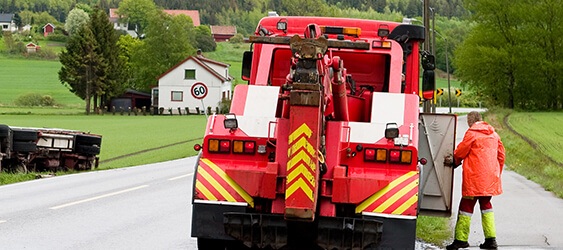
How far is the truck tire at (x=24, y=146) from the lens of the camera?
24641 mm

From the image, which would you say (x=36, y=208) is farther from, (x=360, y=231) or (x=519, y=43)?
(x=519, y=43)

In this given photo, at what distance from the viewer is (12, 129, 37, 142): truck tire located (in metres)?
24.6

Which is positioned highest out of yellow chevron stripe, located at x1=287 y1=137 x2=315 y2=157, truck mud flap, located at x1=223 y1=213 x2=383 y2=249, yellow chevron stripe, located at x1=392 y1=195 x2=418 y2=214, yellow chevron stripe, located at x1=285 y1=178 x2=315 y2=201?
yellow chevron stripe, located at x1=287 y1=137 x2=315 y2=157

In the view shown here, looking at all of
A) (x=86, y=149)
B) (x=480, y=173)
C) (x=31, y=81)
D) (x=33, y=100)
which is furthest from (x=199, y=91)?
(x=31, y=81)

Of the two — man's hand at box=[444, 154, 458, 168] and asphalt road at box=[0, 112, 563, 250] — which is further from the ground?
man's hand at box=[444, 154, 458, 168]

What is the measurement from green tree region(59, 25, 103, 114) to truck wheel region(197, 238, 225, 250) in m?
101

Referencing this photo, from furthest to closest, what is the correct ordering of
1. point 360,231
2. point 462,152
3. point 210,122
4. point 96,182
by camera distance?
point 96,182 → point 462,152 → point 210,122 → point 360,231

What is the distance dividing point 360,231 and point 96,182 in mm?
13496

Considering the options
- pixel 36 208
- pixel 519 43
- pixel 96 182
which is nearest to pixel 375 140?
pixel 36 208

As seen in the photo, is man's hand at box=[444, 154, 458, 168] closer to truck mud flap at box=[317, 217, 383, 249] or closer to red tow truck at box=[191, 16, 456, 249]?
red tow truck at box=[191, 16, 456, 249]

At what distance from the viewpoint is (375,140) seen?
994 centimetres

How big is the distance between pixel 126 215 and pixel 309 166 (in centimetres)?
649

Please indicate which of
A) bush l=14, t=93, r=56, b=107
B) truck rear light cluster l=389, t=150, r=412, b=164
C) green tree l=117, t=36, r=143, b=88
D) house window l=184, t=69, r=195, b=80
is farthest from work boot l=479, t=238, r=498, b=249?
green tree l=117, t=36, r=143, b=88

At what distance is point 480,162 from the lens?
39.5ft
